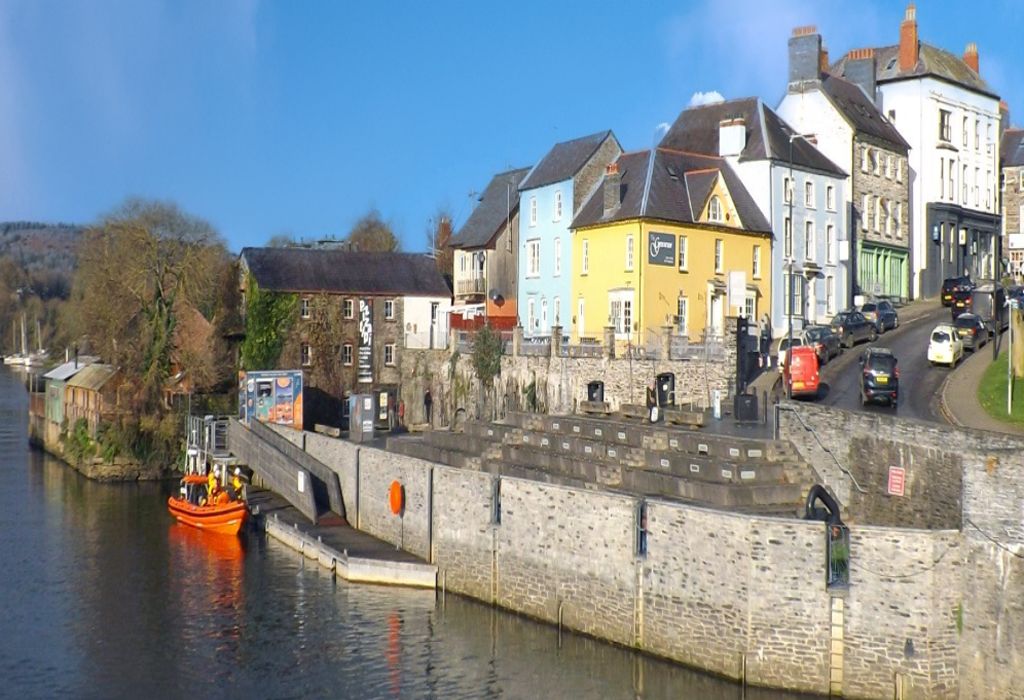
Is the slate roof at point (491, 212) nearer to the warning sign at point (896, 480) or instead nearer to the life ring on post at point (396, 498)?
the life ring on post at point (396, 498)

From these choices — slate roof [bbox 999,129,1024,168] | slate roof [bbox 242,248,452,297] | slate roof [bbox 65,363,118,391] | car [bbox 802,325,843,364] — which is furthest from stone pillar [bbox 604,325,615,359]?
slate roof [bbox 999,129,1024,168]

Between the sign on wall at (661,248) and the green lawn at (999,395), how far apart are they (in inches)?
674

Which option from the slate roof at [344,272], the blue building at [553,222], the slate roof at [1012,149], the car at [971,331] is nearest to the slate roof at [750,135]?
the blue building at [553,222]

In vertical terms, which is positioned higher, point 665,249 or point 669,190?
point 669,190

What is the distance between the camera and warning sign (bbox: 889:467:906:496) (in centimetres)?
2812

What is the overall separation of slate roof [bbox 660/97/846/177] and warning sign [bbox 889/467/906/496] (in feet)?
114

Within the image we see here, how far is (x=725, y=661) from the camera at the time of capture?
1010 inches

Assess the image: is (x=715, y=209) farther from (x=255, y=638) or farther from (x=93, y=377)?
(x=255, y=638)

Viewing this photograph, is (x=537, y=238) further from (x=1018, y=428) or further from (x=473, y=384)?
(x=1018, y=428)

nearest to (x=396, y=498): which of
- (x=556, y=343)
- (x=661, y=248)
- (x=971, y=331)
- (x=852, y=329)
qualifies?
(x=556, y=343)

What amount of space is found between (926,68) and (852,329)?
28.3m

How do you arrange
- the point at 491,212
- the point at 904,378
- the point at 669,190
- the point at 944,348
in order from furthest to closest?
the point at 491,212 → the point at 669,190 → the point at 944,348 → the point at 904,378

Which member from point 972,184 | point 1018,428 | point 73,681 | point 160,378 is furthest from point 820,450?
point 972,184

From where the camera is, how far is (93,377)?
6388cm
